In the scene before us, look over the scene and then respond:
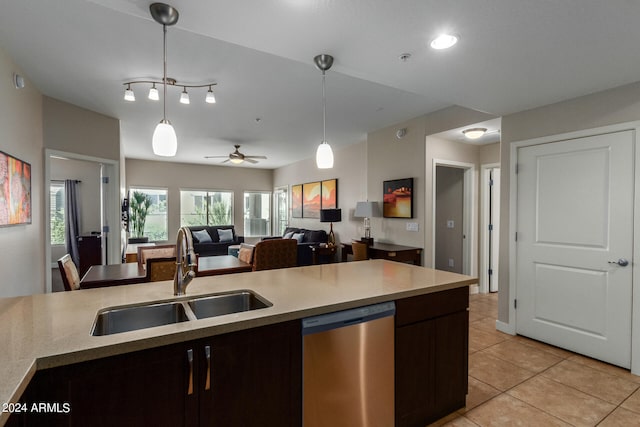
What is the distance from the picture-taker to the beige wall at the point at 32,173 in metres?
2.64

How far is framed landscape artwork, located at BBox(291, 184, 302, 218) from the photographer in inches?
311

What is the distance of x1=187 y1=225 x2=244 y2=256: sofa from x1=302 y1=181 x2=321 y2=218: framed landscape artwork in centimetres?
202

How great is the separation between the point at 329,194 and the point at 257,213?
3.40 metres

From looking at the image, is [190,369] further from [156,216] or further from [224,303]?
[156,216]

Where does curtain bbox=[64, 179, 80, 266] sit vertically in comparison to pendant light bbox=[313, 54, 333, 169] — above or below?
below

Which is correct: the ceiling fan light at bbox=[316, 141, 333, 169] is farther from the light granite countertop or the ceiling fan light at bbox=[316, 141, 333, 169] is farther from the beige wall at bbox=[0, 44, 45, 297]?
the beige wall at bbox=[0, 44, 45, 297]

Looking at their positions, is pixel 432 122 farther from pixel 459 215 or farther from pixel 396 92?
pixel 459 215

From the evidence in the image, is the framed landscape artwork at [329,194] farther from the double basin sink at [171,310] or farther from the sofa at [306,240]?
the double basin sink at [171,310]

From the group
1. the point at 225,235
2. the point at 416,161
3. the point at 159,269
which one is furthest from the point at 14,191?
the point at 225,235

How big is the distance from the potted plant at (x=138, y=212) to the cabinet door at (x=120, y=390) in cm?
726

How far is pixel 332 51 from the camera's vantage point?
2055 millimetres

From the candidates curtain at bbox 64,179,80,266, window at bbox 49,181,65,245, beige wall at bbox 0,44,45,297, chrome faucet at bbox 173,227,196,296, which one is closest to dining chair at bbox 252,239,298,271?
chrome faucet at bbox 173,227,196,296

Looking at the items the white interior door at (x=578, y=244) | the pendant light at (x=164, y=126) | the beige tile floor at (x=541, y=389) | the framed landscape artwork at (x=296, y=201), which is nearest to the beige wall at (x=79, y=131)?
the pendant light at (x=164, y=126)

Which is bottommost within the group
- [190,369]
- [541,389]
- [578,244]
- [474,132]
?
[541,389]
